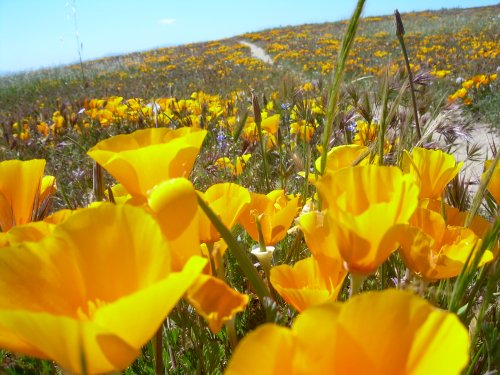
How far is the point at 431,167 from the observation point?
98cm

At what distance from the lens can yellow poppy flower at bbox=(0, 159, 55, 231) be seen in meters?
0.92

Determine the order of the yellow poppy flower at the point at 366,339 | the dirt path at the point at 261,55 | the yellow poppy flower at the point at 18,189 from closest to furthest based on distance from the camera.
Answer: the yellow poppy flower at the point at 366,339
the yellow poppy flower at the point at 18,189
the dirt path at the point at 261,55

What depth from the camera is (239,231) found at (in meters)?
2.10

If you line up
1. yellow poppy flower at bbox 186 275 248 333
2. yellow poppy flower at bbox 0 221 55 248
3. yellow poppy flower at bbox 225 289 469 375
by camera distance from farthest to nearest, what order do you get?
yellow poppy flower at bbox 0 221 55 248, yellow poppy flower at bbox 186 275 248 333, yellow poppy flower at bbox 225 289 469 375

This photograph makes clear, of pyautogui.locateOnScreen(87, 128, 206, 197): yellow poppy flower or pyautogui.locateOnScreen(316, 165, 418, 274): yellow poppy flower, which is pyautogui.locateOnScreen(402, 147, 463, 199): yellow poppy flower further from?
pyautogui.locateOnScreen(87, 128, 206, 197): yellow poppy flower

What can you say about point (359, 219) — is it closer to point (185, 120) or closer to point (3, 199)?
point (3, 199)

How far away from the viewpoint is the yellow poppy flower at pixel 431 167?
0.96m

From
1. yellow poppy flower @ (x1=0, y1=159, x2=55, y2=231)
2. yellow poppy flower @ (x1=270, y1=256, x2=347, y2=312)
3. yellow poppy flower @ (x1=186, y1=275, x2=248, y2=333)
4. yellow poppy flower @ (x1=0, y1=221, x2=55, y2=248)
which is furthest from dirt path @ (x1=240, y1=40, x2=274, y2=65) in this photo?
yellow poppy flower @ (x1=186, y1=275, x2=248, y2=333)

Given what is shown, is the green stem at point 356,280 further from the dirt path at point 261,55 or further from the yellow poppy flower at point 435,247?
the dirt path at point 261,55

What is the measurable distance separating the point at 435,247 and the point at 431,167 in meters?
0.20

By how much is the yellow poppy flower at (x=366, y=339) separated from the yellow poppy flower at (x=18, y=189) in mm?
680

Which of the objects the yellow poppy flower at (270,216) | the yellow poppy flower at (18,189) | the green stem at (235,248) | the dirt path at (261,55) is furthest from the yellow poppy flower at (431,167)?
the dirt path at (261,55)

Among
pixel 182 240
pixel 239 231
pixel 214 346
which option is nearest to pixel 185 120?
pixel 239 231

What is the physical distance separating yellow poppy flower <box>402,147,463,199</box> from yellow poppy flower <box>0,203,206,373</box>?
609mm
